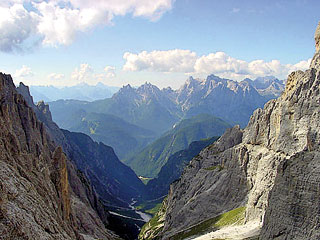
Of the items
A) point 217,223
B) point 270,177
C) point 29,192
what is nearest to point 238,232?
point 217,223

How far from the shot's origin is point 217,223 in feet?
321

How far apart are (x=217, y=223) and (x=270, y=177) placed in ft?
79.3

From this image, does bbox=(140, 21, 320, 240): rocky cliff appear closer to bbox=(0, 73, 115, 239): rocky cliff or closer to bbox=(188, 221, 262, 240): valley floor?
bbox=(188, 221, 262, 240): valley floor

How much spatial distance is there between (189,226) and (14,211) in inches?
3417

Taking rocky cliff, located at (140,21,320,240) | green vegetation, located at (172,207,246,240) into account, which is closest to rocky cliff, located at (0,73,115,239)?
green vegetation, located at (172,207,246,240)

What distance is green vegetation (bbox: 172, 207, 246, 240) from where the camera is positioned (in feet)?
306

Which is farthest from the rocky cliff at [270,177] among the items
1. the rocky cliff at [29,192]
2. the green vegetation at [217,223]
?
the rocky cliff at [29,192]

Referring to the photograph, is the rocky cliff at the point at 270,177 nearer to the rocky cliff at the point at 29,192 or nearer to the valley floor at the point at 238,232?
the valley floor at the point at 238,232

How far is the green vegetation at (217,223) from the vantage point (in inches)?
3676

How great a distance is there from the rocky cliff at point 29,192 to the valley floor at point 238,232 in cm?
3888

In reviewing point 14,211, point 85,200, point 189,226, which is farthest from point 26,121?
point 14,211

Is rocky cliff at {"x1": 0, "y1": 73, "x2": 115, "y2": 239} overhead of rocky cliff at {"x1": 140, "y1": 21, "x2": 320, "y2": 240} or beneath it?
overhead

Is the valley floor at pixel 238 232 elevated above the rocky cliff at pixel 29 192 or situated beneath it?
situated beneath

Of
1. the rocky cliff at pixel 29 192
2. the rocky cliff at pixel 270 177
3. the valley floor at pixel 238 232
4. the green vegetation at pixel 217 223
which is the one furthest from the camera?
the green vegetation at pixel 217 223
